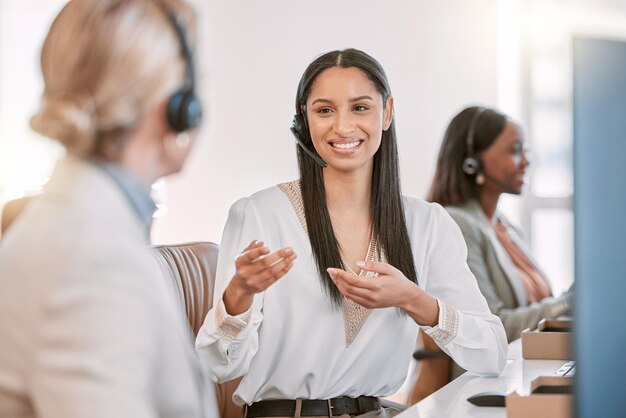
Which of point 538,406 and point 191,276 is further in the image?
point 191,276

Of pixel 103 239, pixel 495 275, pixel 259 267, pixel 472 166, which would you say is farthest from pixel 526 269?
pixel 103 239

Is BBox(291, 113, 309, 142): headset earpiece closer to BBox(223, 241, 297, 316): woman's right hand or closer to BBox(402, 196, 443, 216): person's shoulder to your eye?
BBox(402, 196, 443, 216): person's shoulder

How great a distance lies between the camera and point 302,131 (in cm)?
192

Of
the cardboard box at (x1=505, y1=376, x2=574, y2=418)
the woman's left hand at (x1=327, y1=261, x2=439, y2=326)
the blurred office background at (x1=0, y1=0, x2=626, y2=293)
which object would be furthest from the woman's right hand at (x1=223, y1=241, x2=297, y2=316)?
the blurred office background at (x1=0, y1=0, x2=626, y2=293)

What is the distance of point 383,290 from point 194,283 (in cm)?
70

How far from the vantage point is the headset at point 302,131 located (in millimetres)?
1900

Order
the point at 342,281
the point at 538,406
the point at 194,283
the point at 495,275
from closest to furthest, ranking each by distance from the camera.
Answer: the point at 538,406, the point at 342,281, the point at 194,283, the point at 495,275

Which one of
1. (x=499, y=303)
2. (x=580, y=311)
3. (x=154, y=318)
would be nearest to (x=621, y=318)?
(x=580, y=311)

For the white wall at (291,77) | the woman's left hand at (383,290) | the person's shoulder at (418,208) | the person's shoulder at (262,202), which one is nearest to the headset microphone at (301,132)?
the person's shoulder at (262,202)

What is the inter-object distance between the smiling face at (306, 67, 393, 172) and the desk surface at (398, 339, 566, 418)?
51 cm

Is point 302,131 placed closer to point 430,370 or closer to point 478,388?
point 478,388

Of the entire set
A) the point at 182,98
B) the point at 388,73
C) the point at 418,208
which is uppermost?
the point at 388,73

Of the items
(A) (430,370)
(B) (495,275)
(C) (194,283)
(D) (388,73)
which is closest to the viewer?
(C) (194,283)

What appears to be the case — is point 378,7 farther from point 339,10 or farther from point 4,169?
point 4,169
